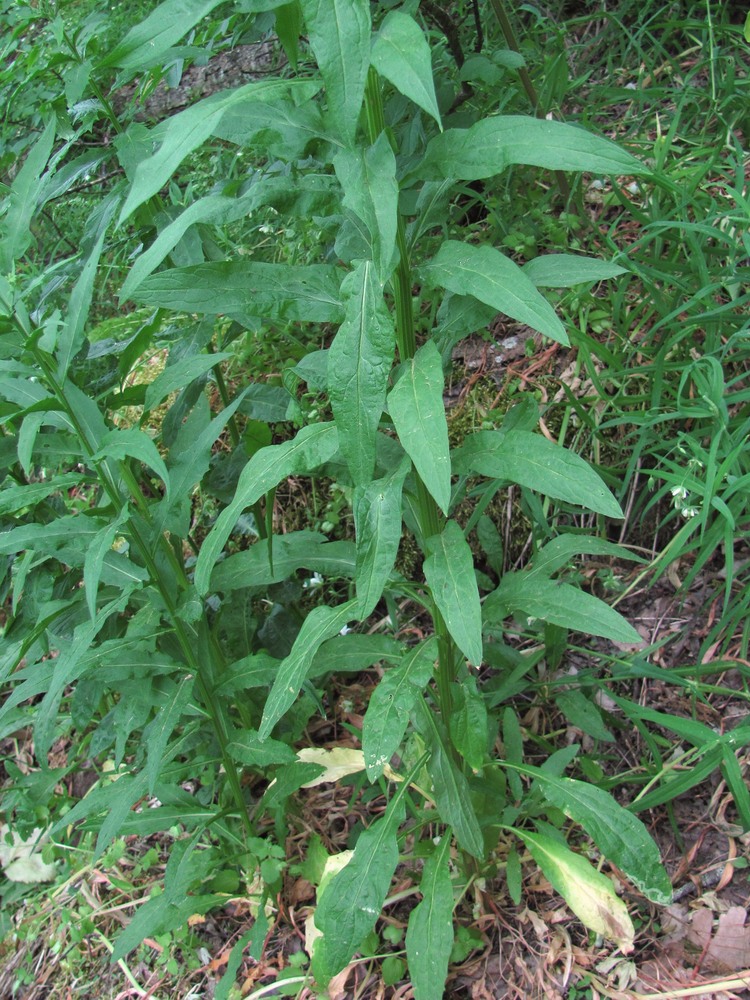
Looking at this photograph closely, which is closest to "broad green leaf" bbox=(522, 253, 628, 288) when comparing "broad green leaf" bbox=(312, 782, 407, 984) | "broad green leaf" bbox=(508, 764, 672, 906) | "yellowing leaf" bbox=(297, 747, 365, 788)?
"broad green leaf" bbox=(508, 764, 672, 906)

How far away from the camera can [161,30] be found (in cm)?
128

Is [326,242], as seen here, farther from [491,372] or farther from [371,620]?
[371,620]

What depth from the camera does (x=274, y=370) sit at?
3.17 meters

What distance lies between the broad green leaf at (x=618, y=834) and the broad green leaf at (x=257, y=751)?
0.64m

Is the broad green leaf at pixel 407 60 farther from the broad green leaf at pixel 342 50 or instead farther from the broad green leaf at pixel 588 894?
the broad green leaf at pixel 588 894

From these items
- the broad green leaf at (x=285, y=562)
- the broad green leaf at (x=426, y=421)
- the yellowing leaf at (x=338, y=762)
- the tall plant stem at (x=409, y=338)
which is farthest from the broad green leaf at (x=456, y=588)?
the yellowing leaf at (x=338, y=762)

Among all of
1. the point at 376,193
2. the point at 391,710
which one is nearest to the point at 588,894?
the point at 391,710

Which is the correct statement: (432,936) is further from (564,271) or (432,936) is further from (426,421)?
(564,271)

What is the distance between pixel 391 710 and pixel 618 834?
1.84ft

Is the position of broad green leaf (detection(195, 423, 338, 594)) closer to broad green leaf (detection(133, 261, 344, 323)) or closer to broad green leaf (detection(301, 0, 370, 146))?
broad green leaf (detection(133, 261, 344, 323))

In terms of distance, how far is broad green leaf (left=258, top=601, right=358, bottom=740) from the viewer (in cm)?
161

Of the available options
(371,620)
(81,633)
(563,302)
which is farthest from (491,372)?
(81,633)

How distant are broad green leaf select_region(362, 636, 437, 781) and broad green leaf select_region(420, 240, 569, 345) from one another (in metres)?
0.73

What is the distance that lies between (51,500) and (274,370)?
3.67ft
